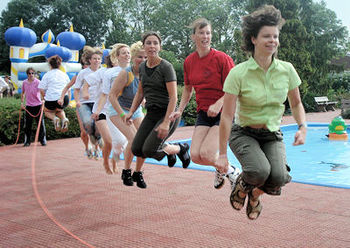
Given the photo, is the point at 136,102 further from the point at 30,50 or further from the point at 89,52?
the point at 30,50

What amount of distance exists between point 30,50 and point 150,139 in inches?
796

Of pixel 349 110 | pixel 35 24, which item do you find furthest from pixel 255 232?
pixel 35 24

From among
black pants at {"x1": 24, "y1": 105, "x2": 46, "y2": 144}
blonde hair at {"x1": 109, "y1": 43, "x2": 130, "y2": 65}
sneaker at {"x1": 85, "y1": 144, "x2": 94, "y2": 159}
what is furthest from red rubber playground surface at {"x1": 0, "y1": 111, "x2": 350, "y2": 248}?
black pants at {"x1": 24, "y1": 105, "x2": 46, "y2": 144}

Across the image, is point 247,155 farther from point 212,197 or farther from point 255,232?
point 212,197

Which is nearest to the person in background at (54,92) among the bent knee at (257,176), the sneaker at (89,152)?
the sneaker at (89,152)

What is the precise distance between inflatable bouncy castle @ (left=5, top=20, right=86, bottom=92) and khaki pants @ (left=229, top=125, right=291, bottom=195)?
18.5 m

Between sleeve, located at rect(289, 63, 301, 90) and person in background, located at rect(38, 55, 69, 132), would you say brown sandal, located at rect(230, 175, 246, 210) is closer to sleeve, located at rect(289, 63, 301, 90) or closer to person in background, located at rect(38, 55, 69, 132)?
sleeve, located at rect(289, 63, 301, 90)

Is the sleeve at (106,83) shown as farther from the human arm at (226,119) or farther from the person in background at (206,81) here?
the human arm at (226,119)

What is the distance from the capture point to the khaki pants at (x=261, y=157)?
11.6 feet

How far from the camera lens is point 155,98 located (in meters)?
5.25

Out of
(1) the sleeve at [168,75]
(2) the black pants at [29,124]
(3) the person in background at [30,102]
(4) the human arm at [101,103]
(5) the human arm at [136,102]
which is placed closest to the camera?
(1) the sleeve at [168,75]

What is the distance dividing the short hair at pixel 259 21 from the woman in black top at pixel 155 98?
60.8 inches

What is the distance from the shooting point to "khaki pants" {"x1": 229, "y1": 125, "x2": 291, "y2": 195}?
3.54 meters

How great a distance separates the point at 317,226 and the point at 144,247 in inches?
85.3
